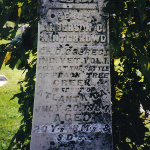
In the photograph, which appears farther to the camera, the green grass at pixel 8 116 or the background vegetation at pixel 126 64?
the green grass at pixel 8 116

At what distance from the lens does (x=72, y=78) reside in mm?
1725

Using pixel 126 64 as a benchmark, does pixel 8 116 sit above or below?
below

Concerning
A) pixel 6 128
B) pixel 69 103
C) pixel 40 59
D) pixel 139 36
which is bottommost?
pixel 6 128

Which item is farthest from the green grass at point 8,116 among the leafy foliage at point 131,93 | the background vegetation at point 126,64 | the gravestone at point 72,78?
the leafy foliage at point 131,93

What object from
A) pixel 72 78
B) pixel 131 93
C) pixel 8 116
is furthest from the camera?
pixel 8 116

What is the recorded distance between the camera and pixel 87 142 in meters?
1.71

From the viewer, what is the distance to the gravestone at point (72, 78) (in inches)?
66.4

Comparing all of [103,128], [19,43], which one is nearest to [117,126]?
[103,128]

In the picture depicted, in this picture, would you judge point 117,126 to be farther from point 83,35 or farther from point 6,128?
point 6,128

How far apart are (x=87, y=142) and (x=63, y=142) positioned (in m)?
0.22

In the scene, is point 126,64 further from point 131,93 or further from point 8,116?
point 8,116

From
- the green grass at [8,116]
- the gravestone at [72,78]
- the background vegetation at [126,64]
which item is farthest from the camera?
the green grass at [8,116]

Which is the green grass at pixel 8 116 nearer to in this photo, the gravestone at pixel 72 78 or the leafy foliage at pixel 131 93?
the gravestone at pixel 72 78

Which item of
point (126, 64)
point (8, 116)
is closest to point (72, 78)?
point (126, 64)
